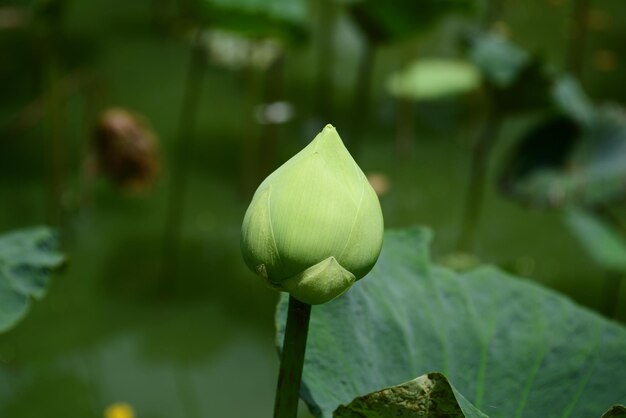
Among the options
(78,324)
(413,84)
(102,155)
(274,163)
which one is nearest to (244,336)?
(78,324)

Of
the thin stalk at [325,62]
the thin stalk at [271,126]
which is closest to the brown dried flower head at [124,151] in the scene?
the thin stalk at [271,126]

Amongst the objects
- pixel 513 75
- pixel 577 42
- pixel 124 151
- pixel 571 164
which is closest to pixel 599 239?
pixel 571 164

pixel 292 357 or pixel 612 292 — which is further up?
pixel 292 357

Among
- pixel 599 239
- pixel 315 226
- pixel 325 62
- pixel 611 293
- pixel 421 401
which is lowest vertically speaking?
pixel 611 293

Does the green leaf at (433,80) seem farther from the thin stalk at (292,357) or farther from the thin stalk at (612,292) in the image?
the thin stalk at (292,357)

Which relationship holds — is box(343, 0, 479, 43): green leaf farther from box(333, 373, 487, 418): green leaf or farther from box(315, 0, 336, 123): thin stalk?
box(333, 373, 487, 418): green leaf

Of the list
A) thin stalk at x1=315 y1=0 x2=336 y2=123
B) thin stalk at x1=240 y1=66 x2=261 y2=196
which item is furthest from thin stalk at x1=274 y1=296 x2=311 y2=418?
thin stalk at x1=315 y1=0 x2=336 y2=123

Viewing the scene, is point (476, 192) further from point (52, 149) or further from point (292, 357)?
point (292, 357)
